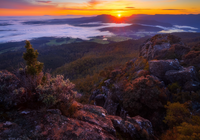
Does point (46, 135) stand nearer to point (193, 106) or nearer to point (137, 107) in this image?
point (137, 107)

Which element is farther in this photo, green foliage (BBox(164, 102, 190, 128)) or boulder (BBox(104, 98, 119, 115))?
boulder (BBox(104, 98, 119, 115))

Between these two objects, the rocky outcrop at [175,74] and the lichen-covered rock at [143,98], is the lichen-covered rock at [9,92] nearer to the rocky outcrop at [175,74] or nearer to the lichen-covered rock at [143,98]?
the lichen-covered rock at [143,98]

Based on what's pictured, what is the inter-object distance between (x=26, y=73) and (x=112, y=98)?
39.4 ft

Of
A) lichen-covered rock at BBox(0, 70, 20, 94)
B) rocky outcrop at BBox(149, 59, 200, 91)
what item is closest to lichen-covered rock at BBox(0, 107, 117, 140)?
lichen-covered rock at BBox(0, 70, 20, 94)

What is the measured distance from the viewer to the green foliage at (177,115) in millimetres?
10172

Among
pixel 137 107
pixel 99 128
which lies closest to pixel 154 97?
pixel 137 107

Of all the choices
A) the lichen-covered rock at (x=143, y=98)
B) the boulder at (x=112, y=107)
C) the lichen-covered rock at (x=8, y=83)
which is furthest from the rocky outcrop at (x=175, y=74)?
the lichen-covered rock at (x=8, y=83)

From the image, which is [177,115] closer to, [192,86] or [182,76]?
[192,86]

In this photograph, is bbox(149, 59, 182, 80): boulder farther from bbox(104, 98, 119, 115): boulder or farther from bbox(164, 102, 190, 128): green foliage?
bbox(104, 98, 119, 115): boulder

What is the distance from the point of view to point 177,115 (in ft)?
34.9

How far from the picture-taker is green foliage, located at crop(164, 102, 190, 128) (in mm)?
10172

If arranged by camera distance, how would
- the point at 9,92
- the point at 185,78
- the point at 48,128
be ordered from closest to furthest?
the point at 48,128 < the point at 9,92 < the point at 185,78

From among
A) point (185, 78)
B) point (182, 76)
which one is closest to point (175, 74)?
point (182, 76)

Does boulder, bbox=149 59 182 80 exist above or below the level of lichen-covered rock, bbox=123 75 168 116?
above
